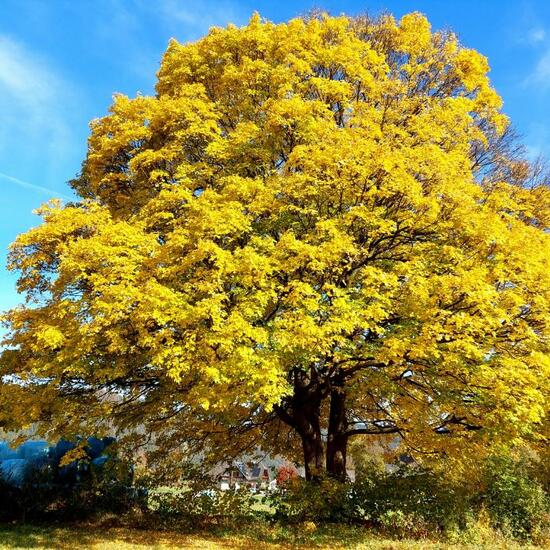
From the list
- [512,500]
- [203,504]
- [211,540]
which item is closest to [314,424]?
[203,504]

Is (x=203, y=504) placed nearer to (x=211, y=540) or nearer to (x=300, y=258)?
(x=211, y=540)

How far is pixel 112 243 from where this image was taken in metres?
10.5

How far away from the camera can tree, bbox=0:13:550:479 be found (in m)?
9.45

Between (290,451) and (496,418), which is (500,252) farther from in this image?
(290,451)

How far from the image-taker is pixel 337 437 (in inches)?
599

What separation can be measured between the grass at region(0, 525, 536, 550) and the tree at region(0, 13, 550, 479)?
8.29ft

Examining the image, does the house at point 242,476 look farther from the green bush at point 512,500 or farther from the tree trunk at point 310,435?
the green bush at point 512,500

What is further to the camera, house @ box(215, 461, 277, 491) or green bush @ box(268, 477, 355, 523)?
house @ box(215, 461, 277, 491)

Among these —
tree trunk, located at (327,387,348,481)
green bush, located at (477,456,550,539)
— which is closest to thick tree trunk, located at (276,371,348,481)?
tree trunk, located at (327,387,348,481)

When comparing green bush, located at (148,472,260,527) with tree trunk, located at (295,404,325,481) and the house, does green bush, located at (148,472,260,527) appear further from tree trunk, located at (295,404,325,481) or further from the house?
tree trunk, located at (295,404,325,481)

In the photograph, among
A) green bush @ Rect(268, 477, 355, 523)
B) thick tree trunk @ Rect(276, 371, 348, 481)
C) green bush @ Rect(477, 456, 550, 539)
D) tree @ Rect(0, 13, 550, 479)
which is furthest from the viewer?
thick tree trunk @ Rect(276, 371, 348, 481)

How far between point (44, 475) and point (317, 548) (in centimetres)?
974

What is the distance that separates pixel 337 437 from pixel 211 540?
207 inches

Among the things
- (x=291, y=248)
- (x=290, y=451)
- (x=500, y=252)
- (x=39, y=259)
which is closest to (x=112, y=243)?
(x=39, y=259)
